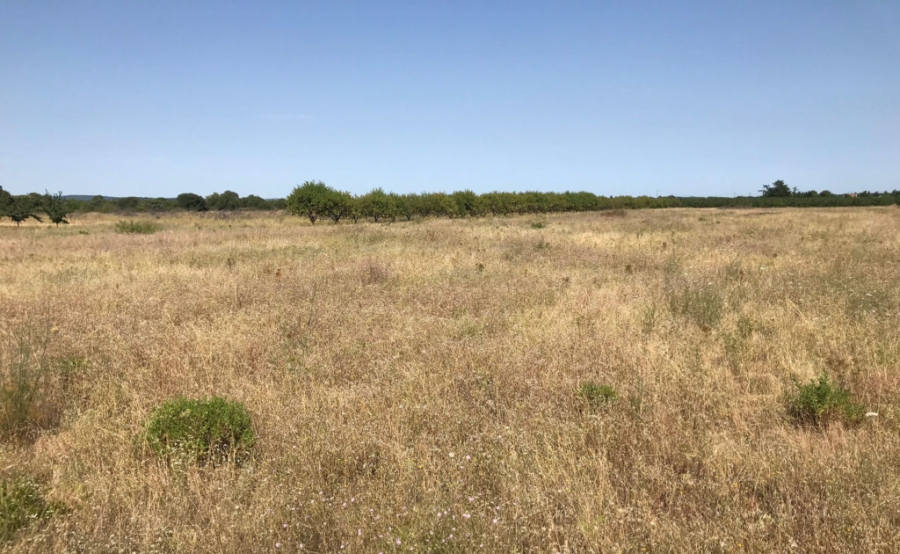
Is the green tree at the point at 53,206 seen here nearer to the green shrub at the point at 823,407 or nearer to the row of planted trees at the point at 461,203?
the row of planted trees at the point at 461,203

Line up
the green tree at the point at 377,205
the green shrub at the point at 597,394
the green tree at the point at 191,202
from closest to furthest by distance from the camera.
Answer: the green shrub at the point at 597,394, the green tree at the point at 377,205, the green tree at the point at 191,202

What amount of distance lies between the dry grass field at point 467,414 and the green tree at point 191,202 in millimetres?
74698

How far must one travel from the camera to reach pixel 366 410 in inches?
154

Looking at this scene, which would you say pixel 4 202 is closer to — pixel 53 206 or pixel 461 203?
pixel 53 206

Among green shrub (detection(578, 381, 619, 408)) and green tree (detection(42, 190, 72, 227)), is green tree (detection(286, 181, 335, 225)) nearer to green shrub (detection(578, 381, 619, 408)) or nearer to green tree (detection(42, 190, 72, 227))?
green tree (detection(42, 190, 72, 227))

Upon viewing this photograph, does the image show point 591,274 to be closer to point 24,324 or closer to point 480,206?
point 24,324

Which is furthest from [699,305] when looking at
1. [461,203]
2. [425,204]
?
[461,203]

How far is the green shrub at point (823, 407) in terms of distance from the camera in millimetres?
3668

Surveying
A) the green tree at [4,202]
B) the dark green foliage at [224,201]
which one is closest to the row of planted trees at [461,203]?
the green tree at [4,202]

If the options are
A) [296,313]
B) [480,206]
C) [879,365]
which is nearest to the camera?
[879,365]

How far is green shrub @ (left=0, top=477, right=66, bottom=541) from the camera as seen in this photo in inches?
98.9

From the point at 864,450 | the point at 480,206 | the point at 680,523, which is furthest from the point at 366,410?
the point at 480,206

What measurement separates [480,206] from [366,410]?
168 feet

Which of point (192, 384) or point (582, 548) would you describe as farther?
point (192, 384)
